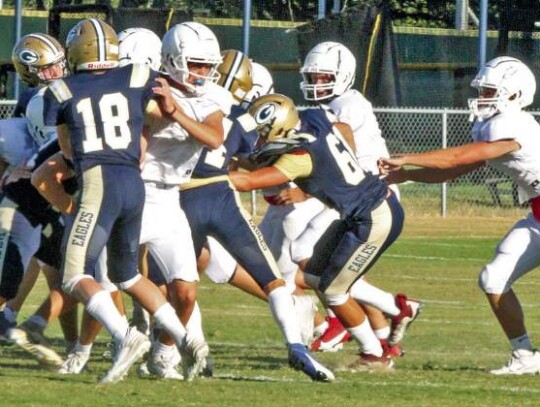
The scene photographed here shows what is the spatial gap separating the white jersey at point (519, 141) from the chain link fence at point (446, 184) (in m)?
11.1

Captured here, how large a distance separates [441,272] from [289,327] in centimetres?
671

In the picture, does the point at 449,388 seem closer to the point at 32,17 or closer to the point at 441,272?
the point at 441,272

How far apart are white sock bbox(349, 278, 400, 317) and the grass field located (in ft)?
1.00

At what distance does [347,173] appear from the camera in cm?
851

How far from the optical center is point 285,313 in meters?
8.01

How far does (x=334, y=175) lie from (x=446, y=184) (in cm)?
1218

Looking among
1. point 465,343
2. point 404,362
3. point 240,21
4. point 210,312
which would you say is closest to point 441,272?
point 210,312

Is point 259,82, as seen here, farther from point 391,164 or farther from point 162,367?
point 162,367

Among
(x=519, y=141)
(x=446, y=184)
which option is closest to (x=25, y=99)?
(x=519, y=141)

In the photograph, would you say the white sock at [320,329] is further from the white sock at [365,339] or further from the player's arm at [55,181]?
the player's arm at [55,181]

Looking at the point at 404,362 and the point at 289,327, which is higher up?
the point at 289,327

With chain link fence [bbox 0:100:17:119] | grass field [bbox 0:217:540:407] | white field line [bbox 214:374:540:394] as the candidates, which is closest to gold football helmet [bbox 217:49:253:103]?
grass field [bbox 0:217:540:407]

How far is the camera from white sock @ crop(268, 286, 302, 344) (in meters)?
7.96

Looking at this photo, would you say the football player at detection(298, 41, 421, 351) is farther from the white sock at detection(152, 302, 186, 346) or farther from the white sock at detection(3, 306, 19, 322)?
the white sock at detection(3, 306, 19, 322)
